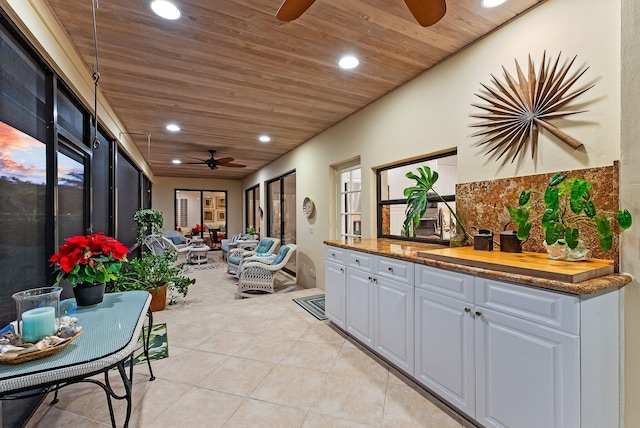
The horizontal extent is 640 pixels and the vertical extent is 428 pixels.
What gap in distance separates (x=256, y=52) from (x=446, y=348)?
255 centimetres

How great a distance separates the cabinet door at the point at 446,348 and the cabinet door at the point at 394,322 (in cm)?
7

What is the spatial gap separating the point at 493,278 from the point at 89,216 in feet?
10.8

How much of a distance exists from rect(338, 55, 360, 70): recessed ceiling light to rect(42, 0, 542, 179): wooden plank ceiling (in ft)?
0.23

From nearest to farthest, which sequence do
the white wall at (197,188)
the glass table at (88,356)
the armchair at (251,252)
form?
the glass table at (88,356)
the armchair at (251,252)
the white wall at (197,188)

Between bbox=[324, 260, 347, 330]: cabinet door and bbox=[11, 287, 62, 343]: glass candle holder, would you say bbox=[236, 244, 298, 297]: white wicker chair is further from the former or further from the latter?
bbox=[11, 287, 62, 343]: glass candle holder

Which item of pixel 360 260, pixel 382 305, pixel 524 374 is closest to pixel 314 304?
pixel 360 260

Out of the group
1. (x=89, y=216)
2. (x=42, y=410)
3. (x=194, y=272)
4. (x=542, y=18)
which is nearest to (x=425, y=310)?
(x=542, y=18)

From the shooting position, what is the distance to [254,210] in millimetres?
8883

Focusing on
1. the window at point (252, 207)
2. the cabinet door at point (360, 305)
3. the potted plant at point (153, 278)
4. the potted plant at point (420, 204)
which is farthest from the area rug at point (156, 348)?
the window at point (252, 207)

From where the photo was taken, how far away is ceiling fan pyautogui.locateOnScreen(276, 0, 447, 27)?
139cm

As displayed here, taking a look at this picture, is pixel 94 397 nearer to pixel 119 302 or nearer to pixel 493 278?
pixel 119 302

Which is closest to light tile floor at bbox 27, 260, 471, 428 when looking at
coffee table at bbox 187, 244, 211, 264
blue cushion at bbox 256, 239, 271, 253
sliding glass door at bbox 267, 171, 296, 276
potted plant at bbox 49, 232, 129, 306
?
potted plant at bbox 49, 232, 129, 306

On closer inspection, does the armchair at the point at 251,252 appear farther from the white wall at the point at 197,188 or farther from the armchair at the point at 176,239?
Answer: the white wall at the point at 197,188

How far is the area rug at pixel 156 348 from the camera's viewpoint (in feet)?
7.87
